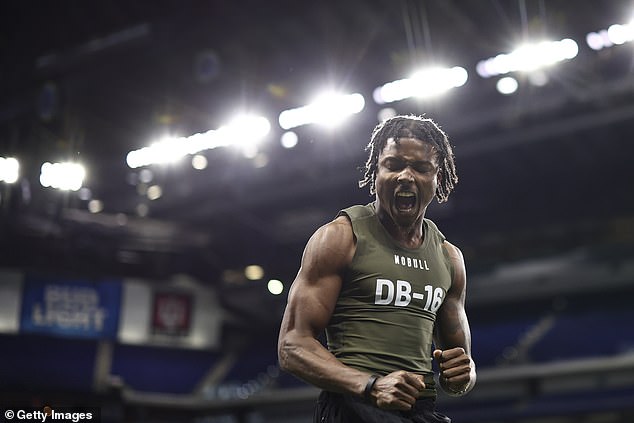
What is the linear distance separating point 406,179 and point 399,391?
861mm

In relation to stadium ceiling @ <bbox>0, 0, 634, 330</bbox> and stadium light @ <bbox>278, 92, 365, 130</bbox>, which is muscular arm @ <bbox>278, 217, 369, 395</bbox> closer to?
stadium ceiling @ <bbox>0, 0, 634, 330</bbox>

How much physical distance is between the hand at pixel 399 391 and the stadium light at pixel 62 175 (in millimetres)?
12183

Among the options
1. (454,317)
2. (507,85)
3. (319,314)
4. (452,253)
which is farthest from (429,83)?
(319,314)

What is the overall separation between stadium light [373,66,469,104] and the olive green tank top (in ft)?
34.2

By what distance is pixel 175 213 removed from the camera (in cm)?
1750

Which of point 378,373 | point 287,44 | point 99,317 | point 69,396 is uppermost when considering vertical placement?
point 287,44

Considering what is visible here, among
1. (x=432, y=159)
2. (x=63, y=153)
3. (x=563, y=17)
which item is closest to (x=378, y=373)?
(x=432, y=159)

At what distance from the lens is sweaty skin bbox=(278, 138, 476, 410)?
314 cm

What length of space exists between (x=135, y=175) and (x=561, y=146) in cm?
822

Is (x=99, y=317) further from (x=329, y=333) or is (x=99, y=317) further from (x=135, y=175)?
(x=329, y=333)

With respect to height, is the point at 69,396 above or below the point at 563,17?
below

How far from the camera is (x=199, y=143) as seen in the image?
54.9ft

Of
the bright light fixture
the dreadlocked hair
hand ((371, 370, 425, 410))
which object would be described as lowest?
hand ((371, 370, 425, 410))

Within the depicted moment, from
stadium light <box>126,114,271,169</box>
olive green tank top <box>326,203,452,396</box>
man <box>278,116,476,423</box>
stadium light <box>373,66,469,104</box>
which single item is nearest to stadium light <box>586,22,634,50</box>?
stadium light <box>373,66,469,104</box>
